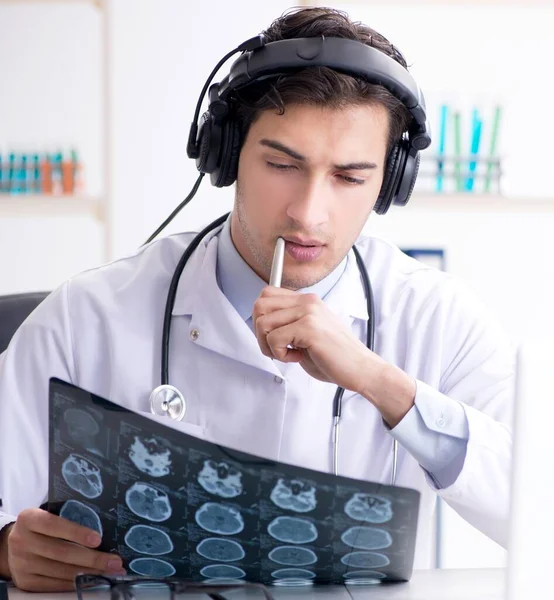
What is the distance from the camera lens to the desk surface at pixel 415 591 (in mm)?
908

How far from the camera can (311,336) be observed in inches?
42.8

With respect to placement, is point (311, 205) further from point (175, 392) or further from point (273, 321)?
point (175, 392)

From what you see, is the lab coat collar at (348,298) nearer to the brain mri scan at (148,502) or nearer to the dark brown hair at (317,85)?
the dark brown hair at (317,85)

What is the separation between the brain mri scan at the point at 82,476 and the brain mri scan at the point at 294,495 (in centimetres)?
18

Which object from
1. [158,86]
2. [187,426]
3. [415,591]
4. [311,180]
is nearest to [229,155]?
[311,180]

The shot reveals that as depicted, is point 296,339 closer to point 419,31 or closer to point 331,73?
point 331,73

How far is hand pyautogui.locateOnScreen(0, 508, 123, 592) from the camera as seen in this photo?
93 centimetres

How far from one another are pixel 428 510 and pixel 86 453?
2.20 feet

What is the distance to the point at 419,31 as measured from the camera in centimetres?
264

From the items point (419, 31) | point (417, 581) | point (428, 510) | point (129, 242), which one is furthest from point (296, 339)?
point (419, 31)

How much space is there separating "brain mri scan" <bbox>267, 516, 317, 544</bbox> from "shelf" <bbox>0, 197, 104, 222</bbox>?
72.3 inches

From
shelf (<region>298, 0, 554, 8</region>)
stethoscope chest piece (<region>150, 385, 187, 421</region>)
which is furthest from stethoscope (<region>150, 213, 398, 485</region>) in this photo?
shelf (<region>298, 0, 554, 8</region>)

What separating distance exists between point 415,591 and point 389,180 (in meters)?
0.64

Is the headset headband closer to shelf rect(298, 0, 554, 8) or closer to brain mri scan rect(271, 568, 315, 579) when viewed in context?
brain mri scan rect(271, 568, 315, 579)
